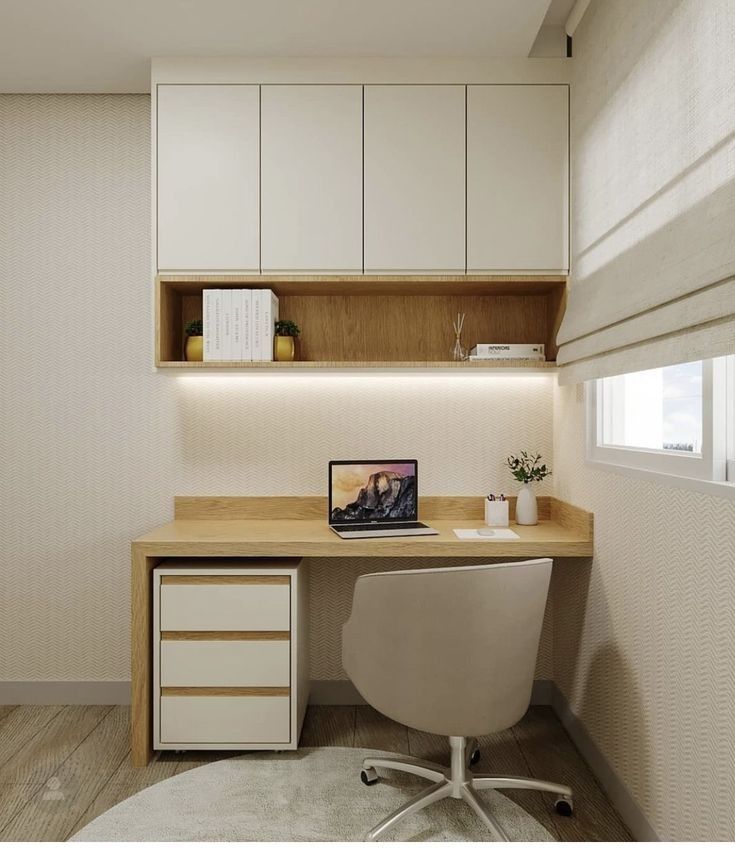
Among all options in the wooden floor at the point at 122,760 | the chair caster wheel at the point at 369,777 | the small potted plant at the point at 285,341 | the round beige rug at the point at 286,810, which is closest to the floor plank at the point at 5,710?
Answer: the wooden floor at the point at 122,760

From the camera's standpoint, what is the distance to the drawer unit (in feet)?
7.73

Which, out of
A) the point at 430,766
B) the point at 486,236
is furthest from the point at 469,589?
the point at 486,236

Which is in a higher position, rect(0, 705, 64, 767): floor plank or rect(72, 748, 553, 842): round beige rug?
rect(72, 748, 553, 842): round beige rug

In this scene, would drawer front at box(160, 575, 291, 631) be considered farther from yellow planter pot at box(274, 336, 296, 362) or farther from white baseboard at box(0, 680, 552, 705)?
yellow planter pot at box(274, 336, 296, 362)

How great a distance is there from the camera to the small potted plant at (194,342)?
266 centimetres

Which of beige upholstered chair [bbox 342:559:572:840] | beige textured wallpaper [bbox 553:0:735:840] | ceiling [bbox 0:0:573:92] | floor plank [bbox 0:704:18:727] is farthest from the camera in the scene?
floor plank [bbox 0:704:18:727]

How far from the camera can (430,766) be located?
2.11 meters

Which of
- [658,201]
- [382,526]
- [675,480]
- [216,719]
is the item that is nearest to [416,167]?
[658,201]

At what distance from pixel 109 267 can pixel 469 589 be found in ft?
6.94

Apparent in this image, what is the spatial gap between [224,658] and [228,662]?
0.07 ft

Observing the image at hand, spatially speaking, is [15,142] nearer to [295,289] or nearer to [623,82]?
[295,289]

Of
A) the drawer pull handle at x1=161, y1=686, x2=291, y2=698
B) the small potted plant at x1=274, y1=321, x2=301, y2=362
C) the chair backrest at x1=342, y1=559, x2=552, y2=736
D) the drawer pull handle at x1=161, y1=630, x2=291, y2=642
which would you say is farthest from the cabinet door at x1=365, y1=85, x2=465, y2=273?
the drawer pull handle at x1=161, y1=686, x2=291, y2=698

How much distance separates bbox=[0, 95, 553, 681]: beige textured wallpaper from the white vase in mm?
194

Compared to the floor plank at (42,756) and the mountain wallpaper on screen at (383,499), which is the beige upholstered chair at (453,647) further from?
the floor plank at (42,756)
